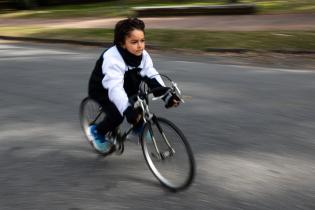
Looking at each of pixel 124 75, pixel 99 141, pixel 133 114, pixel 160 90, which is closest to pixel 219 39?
pixel 99 141

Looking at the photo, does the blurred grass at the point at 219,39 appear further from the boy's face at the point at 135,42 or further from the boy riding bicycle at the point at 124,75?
the boy's face at the point at 135,42

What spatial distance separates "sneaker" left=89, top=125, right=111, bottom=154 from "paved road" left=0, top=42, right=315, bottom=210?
137 millimetres

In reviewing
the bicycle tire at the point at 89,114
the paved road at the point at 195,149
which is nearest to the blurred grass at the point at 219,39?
the paved road at the point at 195,149

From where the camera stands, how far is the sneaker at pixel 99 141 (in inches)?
198

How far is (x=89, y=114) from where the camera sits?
18.4ft

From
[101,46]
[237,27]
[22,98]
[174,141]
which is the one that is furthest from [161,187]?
[237,27]

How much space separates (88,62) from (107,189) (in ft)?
25.1

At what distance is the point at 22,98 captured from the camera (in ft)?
27.2

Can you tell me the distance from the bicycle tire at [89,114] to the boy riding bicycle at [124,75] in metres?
0.36

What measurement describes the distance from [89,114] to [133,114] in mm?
1569

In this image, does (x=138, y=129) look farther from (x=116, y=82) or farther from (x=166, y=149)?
(x=116, y=82)

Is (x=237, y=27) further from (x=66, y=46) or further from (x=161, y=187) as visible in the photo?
(x=161, y=187)

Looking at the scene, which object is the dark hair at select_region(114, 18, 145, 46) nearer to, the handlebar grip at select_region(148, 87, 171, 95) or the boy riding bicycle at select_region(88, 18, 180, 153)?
the boy riding bicycle at select_region(88, 18, 180, 153)

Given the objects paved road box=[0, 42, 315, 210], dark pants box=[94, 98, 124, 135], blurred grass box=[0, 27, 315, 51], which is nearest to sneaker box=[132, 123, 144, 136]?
dark pants box=[94, 98, 124, 135]
